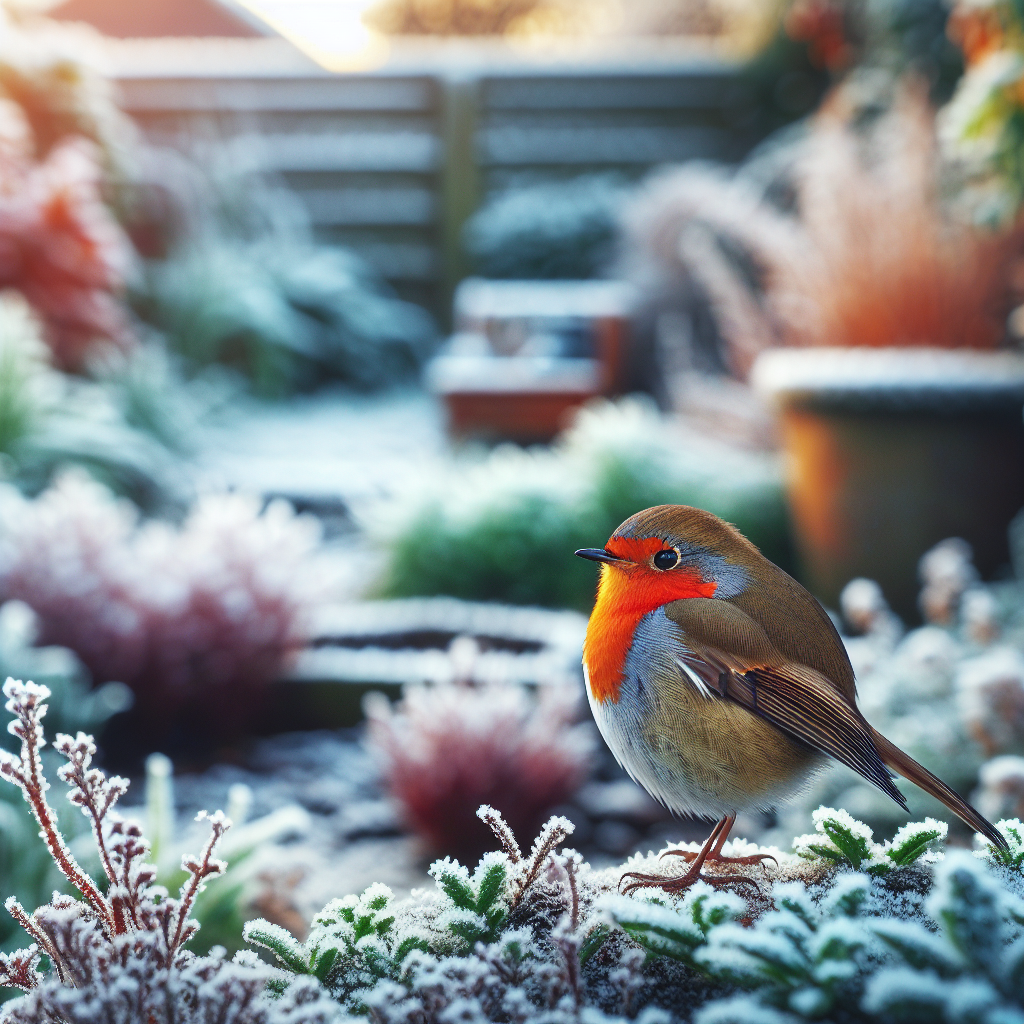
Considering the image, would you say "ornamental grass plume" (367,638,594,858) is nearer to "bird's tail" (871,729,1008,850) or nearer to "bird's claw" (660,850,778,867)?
"bird's claw" (660,850,778,867)

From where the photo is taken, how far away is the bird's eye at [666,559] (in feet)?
2.28

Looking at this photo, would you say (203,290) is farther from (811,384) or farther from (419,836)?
(419,836)

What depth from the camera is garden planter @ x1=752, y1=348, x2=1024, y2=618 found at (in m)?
2.67

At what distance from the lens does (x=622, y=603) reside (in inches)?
29.4

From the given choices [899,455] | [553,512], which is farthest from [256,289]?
[899,455]

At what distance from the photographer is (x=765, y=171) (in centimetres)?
603

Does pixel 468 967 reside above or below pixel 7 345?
below

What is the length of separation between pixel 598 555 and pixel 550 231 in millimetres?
6501

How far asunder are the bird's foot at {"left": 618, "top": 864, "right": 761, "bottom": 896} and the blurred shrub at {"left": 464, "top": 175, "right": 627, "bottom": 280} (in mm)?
6178

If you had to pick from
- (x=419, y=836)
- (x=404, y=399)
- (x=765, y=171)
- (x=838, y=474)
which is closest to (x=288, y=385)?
(x=404, y=399)

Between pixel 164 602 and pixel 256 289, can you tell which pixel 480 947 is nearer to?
pixel 164 602

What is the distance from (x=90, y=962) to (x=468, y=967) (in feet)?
0.95

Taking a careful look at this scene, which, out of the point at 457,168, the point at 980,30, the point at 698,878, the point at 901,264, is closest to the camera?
the point at 698,878

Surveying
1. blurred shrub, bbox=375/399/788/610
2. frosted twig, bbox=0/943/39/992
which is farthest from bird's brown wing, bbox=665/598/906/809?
blurred shrub, bbox=375/399/788/610
